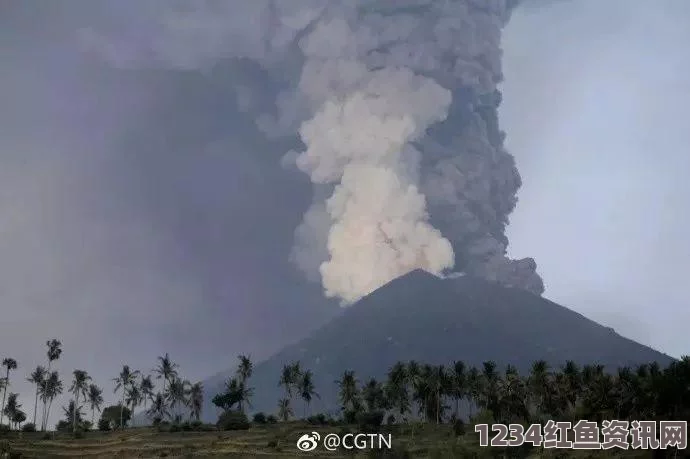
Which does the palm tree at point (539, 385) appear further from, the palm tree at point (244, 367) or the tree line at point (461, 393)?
the palm tree at point (244, 367)

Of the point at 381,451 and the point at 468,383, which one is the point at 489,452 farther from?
the point at 468,383

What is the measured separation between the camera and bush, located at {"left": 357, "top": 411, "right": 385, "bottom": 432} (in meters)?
119

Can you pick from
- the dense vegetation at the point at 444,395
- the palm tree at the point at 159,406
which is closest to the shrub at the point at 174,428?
the dense vegetation at the point at 444,395

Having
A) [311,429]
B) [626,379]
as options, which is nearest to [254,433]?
[311,429]

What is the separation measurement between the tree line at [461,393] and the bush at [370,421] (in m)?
0.60

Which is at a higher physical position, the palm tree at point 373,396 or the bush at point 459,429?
the palm tree at point 373,396

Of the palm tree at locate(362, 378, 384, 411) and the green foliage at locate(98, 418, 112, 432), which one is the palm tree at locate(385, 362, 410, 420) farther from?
the green foliage at locate(98, 418, 112, 432)

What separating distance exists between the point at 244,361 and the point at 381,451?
86950 mm

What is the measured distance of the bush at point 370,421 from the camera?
11936 centimetres

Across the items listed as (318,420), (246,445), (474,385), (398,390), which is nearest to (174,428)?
(318,420)

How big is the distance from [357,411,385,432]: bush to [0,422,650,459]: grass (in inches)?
60.9

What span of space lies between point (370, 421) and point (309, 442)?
22770 millimetres

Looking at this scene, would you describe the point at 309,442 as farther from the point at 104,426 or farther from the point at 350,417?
the point at 104,426

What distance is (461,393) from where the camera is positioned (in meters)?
143
